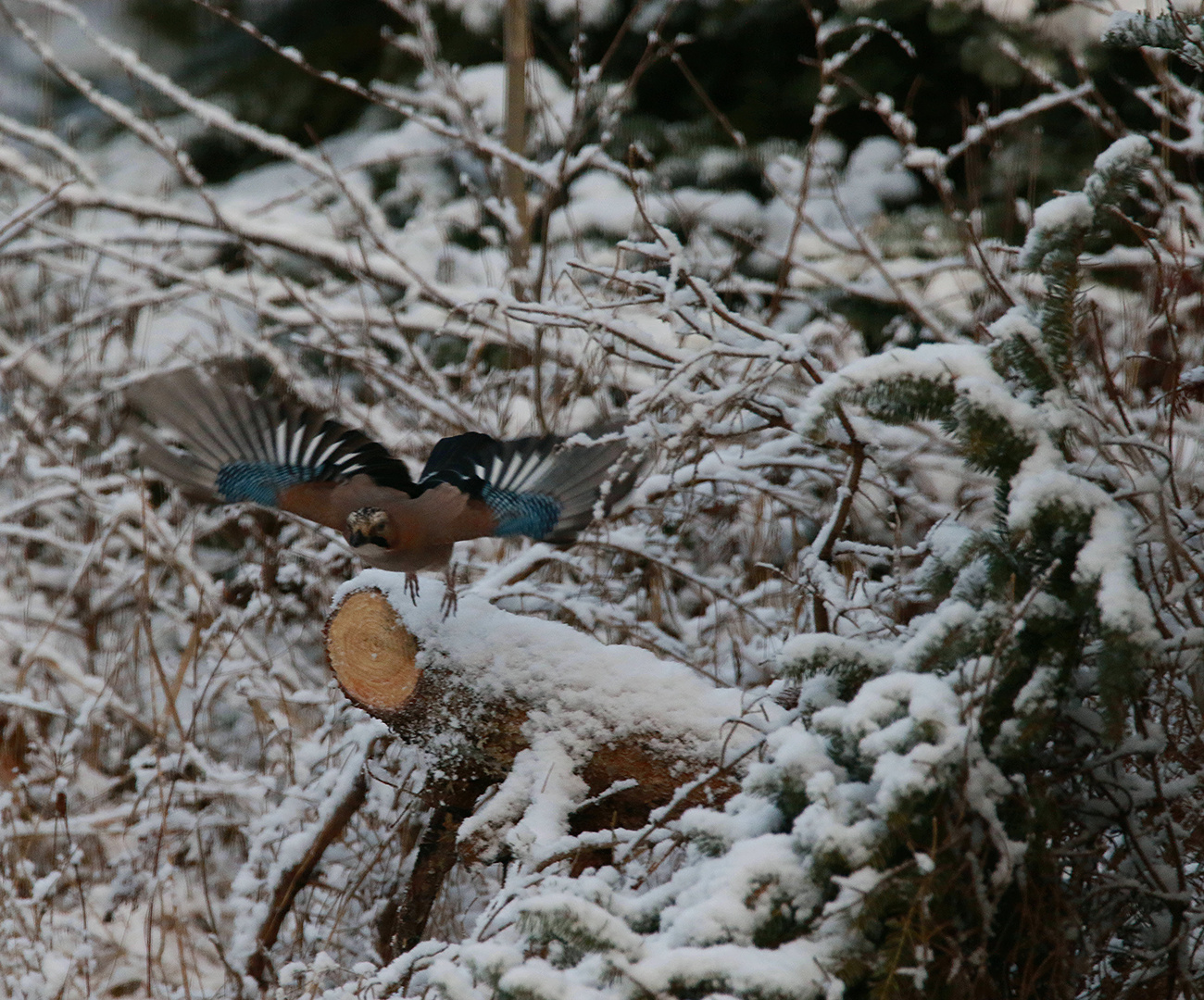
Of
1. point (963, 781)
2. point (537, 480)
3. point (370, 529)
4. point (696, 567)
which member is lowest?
point (963, 781)

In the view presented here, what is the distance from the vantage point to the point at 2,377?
16.6 ft

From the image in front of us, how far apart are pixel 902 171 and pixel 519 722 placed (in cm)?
401

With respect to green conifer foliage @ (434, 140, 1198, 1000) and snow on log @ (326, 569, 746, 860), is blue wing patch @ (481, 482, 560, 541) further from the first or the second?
green conifer foliage @ (434, 140, 1198, 1000)

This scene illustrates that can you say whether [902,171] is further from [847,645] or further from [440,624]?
[847,645]

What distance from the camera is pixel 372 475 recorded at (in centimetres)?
321

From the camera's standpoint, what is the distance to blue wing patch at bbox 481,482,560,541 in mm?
2867

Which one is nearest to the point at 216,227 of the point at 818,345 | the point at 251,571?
the point at 251,571

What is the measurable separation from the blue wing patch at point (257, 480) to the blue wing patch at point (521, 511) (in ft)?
1.83

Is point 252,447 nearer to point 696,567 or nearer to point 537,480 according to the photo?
point 537,480

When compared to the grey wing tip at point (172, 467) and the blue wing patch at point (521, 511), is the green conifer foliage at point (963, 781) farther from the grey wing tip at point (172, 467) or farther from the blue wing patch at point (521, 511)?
the grey wing tip at point (172, 467)

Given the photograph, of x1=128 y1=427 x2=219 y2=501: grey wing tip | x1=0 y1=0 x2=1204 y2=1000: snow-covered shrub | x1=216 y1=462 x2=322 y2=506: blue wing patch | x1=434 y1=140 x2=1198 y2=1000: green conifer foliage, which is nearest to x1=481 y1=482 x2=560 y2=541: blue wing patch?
x1=0 y1=0 x2=1204 y2=1000: snow-covered shrub

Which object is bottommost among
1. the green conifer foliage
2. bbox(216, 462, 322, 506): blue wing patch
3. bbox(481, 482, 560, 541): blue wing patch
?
the green conifer foliage

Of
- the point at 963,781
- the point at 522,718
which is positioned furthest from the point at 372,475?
the point at 963,781

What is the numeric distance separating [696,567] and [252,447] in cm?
188
